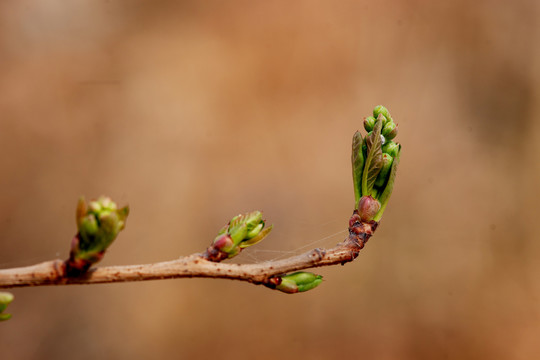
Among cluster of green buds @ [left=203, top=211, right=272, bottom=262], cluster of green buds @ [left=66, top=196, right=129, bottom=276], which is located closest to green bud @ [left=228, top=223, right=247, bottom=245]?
cluster of green buds @ [left=203, top=211, right=272, bottom=262]

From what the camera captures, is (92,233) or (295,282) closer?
(92,233)

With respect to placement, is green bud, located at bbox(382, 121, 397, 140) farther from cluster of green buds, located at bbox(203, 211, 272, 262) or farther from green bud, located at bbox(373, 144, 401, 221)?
cluster of green buds, located at bbox(203, 211, 272, 262)

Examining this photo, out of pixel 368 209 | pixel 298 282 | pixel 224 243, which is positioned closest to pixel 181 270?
pixel 224 243

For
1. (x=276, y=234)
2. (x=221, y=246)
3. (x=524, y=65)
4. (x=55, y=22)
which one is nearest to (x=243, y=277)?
(x=221, y=246)

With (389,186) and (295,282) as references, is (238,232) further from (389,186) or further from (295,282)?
(389,186)

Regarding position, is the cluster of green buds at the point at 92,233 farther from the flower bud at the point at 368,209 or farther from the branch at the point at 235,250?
the flower bud at the point at 368,209

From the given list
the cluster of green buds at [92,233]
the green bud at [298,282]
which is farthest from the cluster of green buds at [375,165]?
the cluster of green buds at [92,233]

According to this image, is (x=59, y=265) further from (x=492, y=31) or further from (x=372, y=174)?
(x=492, y=31)
